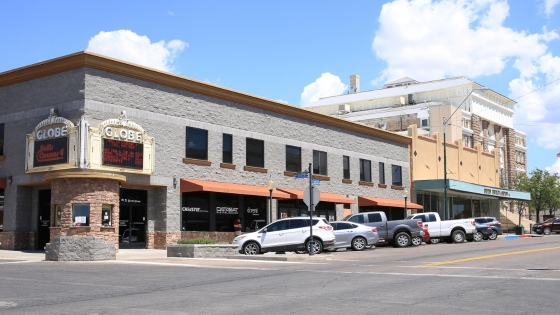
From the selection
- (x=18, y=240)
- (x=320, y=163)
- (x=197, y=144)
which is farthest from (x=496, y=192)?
(x=18, y=240)

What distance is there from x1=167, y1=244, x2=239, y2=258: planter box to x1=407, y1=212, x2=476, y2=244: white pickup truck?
14028mm

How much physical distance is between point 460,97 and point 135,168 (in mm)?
57436

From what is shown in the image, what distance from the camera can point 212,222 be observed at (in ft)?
98.3

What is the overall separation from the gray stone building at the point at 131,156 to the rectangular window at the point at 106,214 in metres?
0.04

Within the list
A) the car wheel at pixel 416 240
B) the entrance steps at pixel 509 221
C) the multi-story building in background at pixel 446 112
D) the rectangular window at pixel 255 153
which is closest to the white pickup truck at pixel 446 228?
the car wheel at pixel 416 240

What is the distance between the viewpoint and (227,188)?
95.8 ft

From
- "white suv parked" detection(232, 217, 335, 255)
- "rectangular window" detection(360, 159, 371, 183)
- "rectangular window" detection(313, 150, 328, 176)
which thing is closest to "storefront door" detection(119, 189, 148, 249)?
"white suv parked" detection(232, 217, 335, 255)

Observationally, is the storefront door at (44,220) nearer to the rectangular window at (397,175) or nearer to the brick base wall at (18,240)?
the brick base wall at (18,240)

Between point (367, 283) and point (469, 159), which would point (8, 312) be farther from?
point (469, 159)

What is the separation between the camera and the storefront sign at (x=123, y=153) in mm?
25130

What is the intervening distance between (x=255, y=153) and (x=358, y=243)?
8.59 metres

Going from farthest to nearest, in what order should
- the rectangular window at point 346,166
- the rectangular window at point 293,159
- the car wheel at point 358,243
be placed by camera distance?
A: 1. the rectangular window at point 346,166
2. the rectangular window at point 293,159
3. the car wheel at point 358,243

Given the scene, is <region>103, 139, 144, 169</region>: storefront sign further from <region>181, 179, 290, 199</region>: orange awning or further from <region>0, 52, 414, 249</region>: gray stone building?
<region>181, 179, 290, 199</region>: orange awning

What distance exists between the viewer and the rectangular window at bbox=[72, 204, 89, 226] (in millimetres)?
24234
